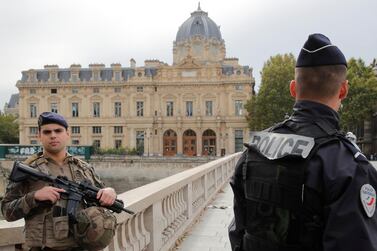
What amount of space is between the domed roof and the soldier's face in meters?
82.2

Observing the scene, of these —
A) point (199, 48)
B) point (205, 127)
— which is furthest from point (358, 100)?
point (199, 48)

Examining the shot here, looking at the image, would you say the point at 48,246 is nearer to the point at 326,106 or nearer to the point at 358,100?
the point at 326,106

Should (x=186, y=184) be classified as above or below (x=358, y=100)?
below

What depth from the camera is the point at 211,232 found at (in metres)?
9.28

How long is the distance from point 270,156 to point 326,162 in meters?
0.30

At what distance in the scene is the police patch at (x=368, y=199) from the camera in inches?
84.7

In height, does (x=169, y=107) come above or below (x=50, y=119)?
above

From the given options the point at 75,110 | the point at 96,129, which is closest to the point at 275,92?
the point at 96,129

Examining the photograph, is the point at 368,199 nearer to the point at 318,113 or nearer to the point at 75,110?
the point at 318,113

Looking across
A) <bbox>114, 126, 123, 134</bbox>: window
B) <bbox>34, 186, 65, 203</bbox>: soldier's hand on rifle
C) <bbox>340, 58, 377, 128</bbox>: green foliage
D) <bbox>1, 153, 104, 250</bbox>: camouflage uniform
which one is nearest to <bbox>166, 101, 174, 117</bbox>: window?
<bbox>114, 126, 123, 134</bbox>: window

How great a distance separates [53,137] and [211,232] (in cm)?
608

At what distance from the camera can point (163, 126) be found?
76188 millimetres

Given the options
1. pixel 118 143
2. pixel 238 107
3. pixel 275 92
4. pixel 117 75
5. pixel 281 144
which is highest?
pixel 117 75

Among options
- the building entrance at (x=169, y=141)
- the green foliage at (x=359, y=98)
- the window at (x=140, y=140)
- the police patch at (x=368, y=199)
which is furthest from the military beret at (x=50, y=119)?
the building entrance at (x=169, y=141)
